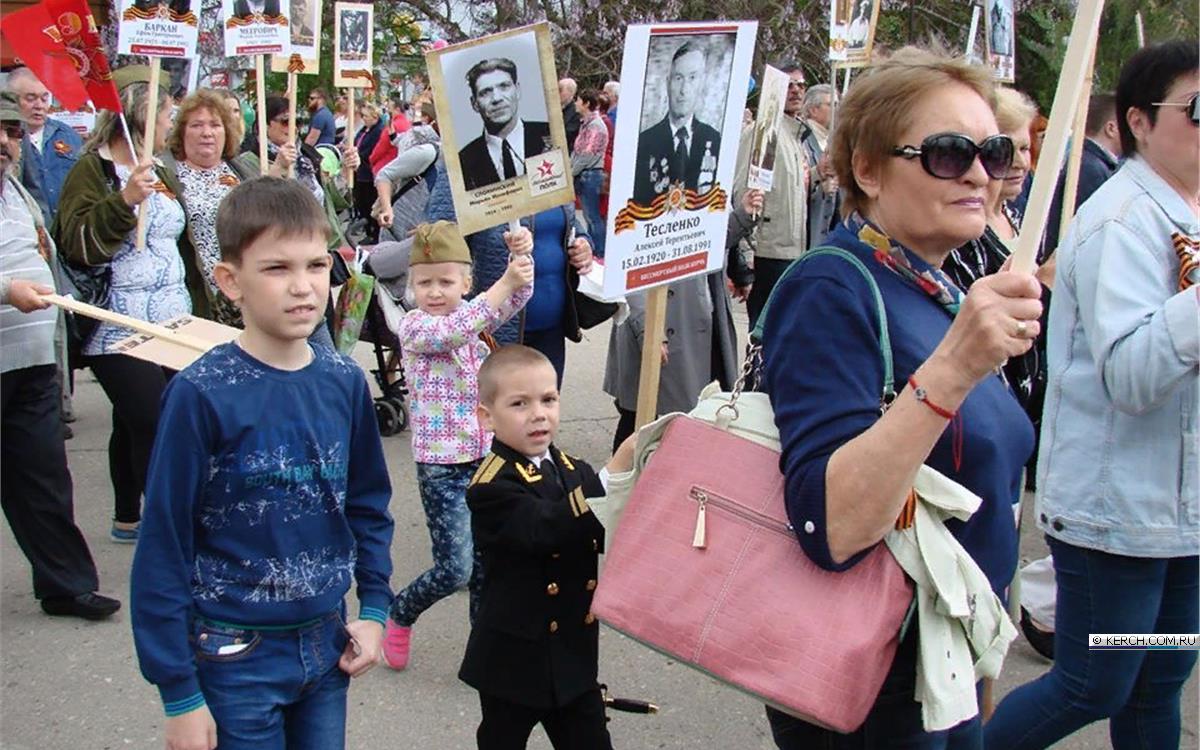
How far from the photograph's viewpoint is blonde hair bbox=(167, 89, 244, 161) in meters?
5.43

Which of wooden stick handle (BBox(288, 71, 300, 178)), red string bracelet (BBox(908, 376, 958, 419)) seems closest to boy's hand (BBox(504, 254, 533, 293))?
red string bracelet (BBox(908, 376, 958, 419))

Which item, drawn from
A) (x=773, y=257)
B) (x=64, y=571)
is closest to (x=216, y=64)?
(x=773, y=257)

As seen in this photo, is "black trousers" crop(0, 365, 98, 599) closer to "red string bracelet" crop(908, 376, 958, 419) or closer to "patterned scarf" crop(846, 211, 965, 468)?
"patterned scarf" crop(846, 211, 965, 468)

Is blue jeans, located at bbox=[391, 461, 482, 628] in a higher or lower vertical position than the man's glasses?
lower

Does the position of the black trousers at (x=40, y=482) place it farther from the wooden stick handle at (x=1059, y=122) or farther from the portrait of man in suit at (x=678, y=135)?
the wooden stick handle at (x=1059, y=122)

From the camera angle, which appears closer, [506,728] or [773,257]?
[506,728]

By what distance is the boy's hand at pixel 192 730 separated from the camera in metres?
2.24

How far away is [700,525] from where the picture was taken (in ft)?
6.67

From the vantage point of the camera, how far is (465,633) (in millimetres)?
4672

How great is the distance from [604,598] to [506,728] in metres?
0.96

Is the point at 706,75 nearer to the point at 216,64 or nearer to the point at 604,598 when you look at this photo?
the point at 604,598

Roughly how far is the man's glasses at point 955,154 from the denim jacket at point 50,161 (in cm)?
606

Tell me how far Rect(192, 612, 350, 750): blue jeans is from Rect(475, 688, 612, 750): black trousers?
0.55 metres

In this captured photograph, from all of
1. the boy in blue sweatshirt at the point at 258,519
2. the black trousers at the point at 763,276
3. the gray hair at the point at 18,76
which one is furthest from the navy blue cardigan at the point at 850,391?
the gray hair at the point at 18,76
